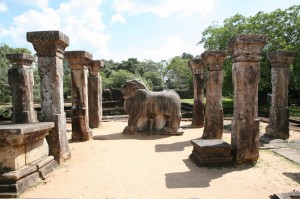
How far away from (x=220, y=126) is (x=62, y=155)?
4.94 m

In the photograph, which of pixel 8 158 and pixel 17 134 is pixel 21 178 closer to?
pixel 8 158

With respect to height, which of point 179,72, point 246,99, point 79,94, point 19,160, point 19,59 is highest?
point 179,72

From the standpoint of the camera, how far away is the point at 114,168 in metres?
5.54

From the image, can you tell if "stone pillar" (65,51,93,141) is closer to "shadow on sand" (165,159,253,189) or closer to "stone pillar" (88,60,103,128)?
"stone pillar" (88,60,103,128)

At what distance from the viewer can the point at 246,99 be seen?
5754 millimetres

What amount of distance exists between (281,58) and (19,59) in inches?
336

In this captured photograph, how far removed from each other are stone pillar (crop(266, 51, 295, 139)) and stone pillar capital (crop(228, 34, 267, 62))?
3.07 m

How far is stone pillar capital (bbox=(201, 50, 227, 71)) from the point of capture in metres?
8.21

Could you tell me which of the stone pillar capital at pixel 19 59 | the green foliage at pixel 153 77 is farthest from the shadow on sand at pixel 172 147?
the green foliage at pixel 153 77

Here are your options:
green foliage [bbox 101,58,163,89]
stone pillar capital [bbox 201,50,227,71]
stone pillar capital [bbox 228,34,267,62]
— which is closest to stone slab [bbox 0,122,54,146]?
stone pillar capital [bbox 228,34,267,62]

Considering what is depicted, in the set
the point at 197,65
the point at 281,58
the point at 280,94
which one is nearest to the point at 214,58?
the point at 281,58

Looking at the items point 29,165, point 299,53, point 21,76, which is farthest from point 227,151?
point 299,53

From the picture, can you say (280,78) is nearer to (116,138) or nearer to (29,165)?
(116,138)

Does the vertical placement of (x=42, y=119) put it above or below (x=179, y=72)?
below
